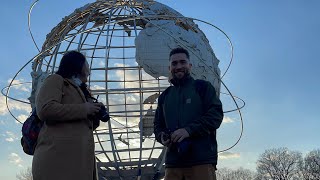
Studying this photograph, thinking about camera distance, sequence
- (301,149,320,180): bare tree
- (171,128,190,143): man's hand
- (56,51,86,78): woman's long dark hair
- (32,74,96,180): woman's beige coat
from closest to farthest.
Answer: (32,74,96,180): woman's beige coat
(171,128,190,143): man's hand
(56,51,86,78): woman's long dark hair
(301,149,320,180): bare tree

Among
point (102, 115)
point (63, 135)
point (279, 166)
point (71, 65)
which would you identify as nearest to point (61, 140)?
point (63, 135)

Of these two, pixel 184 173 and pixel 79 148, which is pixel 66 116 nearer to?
pixel 79 148

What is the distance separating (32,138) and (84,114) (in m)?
0.40

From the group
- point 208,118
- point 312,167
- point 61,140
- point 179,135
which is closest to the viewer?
point 61,140

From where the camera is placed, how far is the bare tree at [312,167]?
37.0 m

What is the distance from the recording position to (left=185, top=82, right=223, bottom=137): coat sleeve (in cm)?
296

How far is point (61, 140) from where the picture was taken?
9.07 feet

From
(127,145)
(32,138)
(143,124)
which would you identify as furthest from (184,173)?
(127,145)

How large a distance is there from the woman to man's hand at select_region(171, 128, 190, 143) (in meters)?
0.56

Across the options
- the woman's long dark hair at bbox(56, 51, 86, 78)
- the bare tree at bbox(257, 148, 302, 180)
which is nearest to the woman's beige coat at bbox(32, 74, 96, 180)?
the woman's long dark hair at bbox(56, 51, 86, 78)

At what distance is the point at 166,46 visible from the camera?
23.4 feet

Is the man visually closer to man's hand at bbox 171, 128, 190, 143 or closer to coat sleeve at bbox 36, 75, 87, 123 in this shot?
man's hand at bbox 171, 128, 190, 143

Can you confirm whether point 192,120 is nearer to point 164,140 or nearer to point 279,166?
point 164,140

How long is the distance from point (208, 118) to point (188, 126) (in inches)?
6.4
